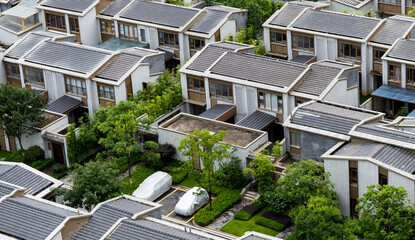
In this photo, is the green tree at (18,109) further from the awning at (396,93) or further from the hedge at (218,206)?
the awning at (396,93)

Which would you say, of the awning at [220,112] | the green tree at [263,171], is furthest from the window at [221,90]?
the green tree at [263,171]

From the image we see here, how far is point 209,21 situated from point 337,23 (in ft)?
53.7

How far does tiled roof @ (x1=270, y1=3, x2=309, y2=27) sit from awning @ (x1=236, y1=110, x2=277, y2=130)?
18.9 meters

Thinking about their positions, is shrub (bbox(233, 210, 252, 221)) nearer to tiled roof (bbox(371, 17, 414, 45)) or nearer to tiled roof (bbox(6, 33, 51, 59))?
tiled roof (bbox(371, 17, 414, 45))

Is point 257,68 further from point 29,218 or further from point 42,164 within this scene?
point 29,218

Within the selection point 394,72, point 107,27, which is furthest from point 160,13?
point 394,72

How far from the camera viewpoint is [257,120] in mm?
83562

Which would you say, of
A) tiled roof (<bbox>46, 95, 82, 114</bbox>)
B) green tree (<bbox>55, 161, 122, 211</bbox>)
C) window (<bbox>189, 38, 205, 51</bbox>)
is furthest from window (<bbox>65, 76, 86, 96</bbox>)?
green tree (<bbox>55, 161, 122, 211</bbox>)

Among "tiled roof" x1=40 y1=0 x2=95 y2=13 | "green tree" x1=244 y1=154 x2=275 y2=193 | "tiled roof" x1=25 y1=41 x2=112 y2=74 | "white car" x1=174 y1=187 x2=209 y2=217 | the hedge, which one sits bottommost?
the hedge

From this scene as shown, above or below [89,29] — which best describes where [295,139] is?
below

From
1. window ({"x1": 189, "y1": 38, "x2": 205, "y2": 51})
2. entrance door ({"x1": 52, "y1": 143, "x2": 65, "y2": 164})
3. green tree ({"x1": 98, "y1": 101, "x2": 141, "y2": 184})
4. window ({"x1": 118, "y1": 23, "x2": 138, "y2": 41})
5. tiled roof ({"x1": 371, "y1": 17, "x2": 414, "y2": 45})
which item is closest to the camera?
green tree ({"x1": 98, "y1": 101, "x2": 141, "y2": 184})

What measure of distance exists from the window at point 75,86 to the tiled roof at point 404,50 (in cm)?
3467

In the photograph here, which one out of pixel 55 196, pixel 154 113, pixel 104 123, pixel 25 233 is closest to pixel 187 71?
pixel 154 113

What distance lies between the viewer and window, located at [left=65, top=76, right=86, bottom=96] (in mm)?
90938
